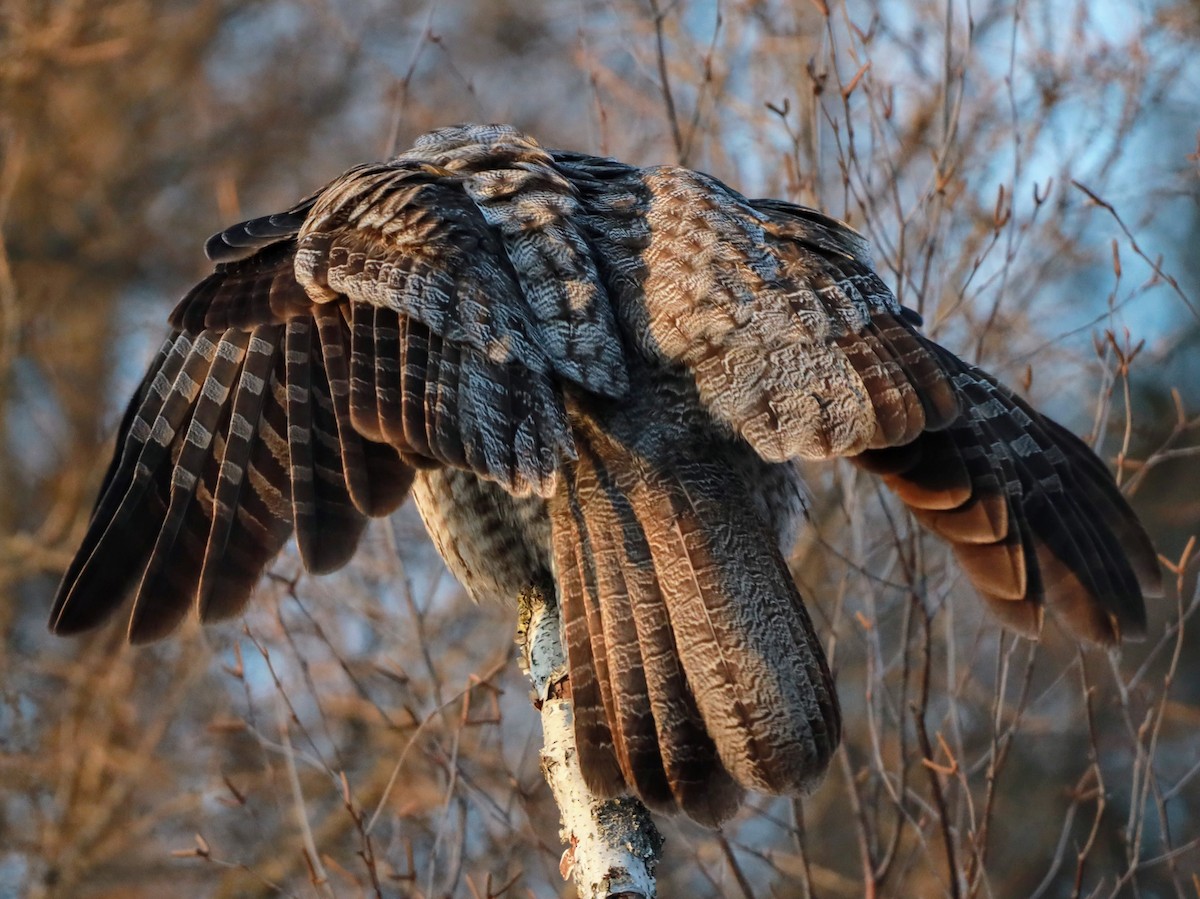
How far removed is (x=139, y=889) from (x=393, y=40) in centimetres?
869

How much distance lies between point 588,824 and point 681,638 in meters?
0.56

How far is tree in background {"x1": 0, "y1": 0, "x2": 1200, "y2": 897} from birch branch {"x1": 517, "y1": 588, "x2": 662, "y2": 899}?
2.49ft

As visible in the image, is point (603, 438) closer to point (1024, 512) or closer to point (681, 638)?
point (681, 638)

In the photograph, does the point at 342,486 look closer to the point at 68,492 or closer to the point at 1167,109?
the point at 1167,109

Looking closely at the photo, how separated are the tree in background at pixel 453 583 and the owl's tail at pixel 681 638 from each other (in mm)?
932

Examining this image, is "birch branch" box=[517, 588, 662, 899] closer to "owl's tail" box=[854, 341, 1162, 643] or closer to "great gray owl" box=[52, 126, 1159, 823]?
"great gray owl" box=[52, 126, 1159, 823]

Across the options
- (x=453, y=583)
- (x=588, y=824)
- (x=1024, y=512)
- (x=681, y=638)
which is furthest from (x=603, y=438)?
(x=453, y=583)

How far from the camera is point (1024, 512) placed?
4758 millimetres

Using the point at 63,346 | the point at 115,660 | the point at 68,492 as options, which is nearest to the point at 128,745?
the point at 115,660

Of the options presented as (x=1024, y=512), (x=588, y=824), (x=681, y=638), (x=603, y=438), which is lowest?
(x=588, y=824)

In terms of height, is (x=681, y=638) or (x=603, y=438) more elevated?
(x=603, y=438)

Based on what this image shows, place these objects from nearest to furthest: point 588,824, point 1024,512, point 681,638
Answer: point 588,824 → point 681,638 → point 1024,512

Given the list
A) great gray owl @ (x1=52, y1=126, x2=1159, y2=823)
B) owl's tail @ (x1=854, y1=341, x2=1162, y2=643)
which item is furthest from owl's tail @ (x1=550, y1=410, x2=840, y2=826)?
owl's tail @ (x1=854, y1=341, x2=1162, y2=643)

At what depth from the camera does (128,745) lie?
38.1 ft
